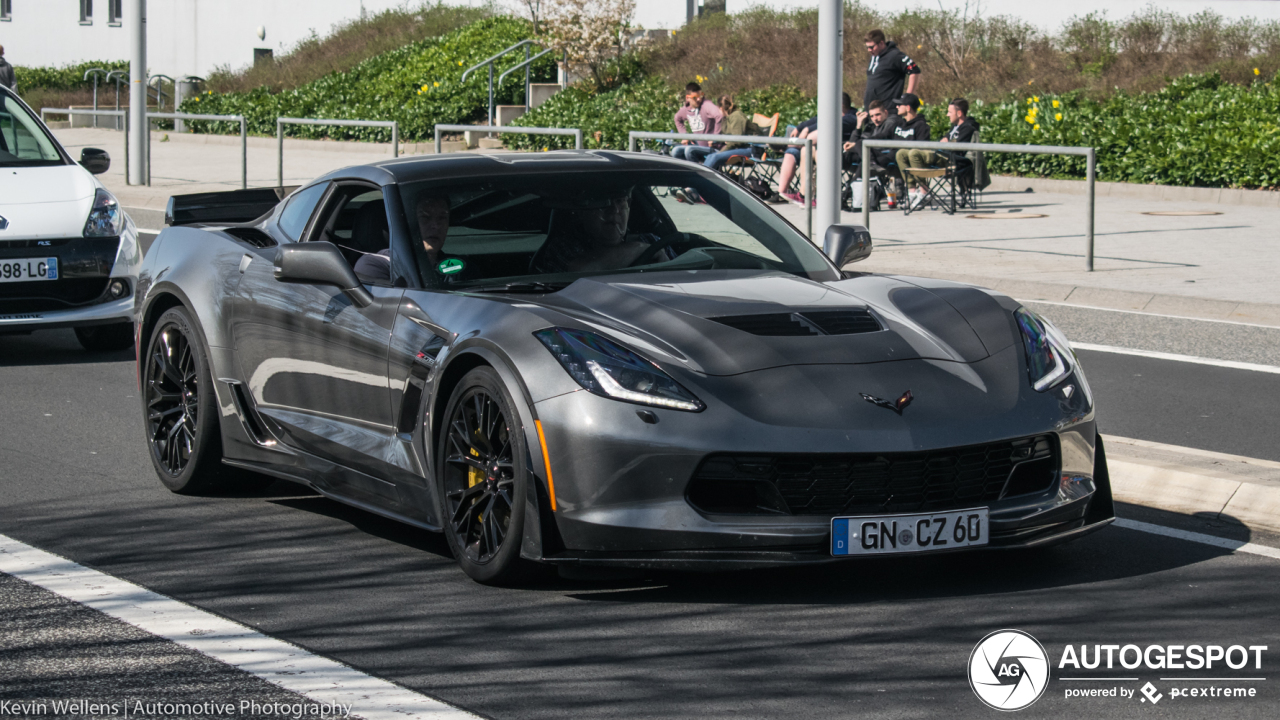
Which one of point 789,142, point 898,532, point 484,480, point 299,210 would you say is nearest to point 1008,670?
point 898,532

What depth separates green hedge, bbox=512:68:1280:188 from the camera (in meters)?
21.3

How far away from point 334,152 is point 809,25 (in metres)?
10.4

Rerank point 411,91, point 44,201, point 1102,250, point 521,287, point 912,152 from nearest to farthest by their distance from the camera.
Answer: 1. point 521,287
2. point 44,201
3. point 1102,250
4. point 912,152
5. point 411,91

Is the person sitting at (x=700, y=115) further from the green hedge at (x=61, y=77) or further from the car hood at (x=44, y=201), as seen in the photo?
the green hedge at (x=61, y=77)

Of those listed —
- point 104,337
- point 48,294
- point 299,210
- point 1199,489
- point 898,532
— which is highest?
point 299,210

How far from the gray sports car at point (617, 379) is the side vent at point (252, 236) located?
2 centimetres

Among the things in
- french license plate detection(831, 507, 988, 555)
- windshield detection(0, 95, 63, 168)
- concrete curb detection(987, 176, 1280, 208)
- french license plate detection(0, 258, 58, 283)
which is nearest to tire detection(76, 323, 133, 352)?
french license plate detection(0, 258, 58, 283)

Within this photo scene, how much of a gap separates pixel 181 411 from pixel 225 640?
8.11 feet

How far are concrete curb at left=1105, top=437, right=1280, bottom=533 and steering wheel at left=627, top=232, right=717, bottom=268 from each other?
6.21 feet

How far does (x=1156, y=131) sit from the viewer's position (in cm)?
2252

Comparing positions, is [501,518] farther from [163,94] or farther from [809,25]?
[163,94]

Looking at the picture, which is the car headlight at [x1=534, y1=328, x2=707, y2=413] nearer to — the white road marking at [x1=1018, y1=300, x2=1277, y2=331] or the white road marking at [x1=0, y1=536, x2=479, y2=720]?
the white road marking at [x1=0, y1=536, x2=479, y2=720]

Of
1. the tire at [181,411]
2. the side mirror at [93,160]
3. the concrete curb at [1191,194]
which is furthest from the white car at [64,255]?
the concrete curb at [1191,194]

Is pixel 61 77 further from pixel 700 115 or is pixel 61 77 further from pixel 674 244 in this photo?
pixel 674 244
